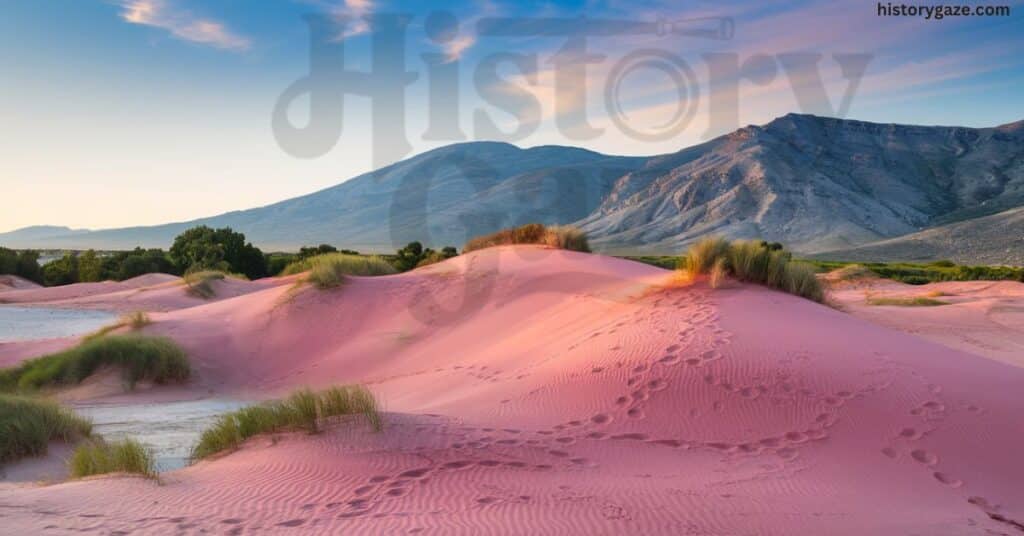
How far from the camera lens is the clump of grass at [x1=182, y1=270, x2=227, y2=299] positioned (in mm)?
25484

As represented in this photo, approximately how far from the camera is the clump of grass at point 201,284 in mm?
25484

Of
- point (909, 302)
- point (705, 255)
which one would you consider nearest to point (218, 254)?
point (705, 255)

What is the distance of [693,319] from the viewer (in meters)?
8.84

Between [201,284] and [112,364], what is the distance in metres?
14.6

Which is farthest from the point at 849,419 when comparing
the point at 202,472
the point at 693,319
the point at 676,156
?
the point at 676,156

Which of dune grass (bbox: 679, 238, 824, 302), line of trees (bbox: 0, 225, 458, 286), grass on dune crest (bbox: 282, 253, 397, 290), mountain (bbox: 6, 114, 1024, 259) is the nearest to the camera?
dune grass (bbox: 679, 238, 824, 302)

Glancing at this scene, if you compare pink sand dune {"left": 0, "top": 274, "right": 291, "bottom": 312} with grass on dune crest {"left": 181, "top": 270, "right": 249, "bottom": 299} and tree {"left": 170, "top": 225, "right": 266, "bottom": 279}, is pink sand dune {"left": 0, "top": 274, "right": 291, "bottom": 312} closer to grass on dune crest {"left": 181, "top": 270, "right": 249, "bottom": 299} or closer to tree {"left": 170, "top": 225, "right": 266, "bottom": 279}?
grass on dune crest {"left": 181, "top": 270, "right": 249, "bottom": 299}

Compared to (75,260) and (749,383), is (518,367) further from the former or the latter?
(75,260)

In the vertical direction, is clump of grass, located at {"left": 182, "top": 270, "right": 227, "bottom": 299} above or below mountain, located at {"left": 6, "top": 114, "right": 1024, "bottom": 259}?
below

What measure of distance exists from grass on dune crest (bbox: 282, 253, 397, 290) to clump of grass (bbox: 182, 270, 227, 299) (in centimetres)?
726

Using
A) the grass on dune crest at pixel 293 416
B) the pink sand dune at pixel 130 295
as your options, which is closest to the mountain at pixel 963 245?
the pink sand dune at pixel 130 295

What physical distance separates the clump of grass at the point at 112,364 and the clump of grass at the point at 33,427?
454 centimetres

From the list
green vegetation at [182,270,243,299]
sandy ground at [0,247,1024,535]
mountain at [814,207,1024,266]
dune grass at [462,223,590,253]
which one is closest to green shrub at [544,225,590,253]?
dune grass at [462,223,590,253]

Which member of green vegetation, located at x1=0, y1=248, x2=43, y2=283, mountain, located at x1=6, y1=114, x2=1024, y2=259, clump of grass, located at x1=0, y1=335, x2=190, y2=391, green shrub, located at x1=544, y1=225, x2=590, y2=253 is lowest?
clump of grass, located at x1=0, y1=335, x2=190, y2=391
